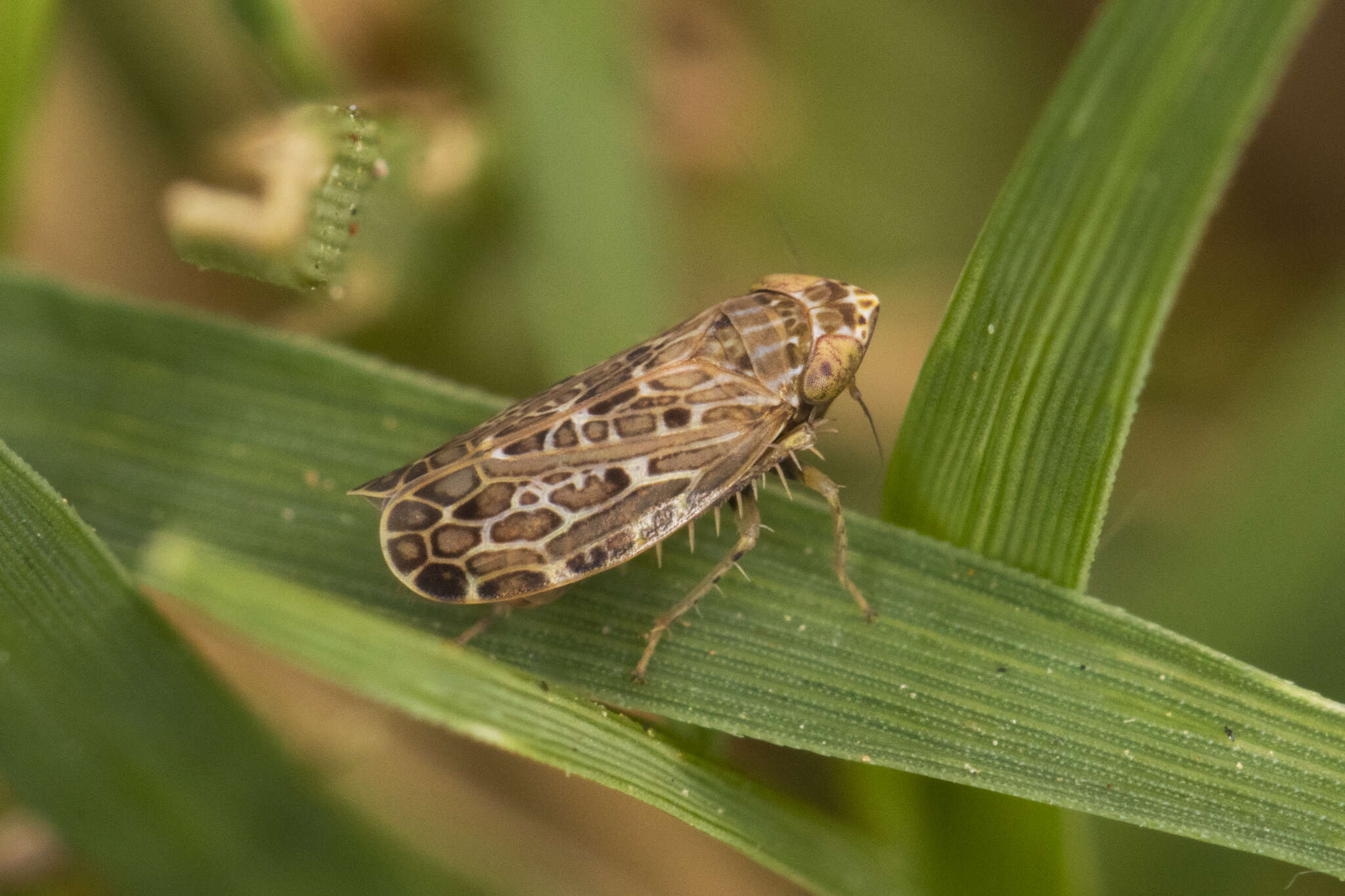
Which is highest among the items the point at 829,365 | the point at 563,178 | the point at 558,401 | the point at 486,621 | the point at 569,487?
the point at 563,178

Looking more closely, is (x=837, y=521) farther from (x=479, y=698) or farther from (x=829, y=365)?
(x=479, y=698)

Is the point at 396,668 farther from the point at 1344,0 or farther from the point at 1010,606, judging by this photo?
the point at 1344,0

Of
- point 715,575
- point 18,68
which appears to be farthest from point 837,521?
point 18,68

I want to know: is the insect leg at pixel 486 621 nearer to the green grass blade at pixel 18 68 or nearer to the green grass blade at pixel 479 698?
the green grass blade at pixel 479 698

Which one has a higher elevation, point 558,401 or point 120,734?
point 558,401

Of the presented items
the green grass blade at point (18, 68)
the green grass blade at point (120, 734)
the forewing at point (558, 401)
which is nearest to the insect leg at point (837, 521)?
the forewing at point (558, 401)

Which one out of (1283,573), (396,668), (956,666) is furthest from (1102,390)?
(396,668)
